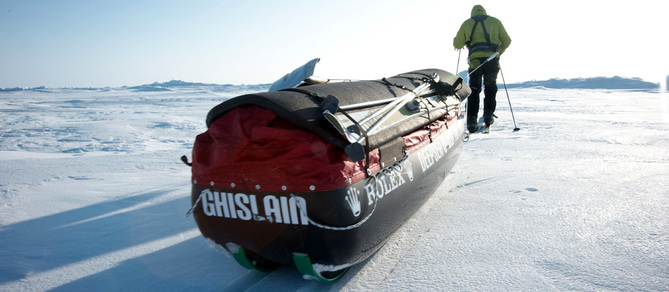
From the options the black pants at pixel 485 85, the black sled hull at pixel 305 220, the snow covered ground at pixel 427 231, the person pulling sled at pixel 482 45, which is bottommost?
the snow covered ground at pixel 427 231

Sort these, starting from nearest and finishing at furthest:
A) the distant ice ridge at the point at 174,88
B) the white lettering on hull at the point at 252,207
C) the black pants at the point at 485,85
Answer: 1. the white lettering on hull at the point at 252,207
2. the black pants at the point at 485,85
3. the distant ice ridge at the point at 174,88

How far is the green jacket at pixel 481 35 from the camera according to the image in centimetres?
511

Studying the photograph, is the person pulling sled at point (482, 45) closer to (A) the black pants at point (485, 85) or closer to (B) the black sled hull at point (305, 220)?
(A) the black pants at point (485, 85)

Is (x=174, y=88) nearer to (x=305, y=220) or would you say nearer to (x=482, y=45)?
(x=482, y=45)

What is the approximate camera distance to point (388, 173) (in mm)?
2164

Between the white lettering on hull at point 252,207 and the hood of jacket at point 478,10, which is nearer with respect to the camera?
the white lettering on hull at point 252,207

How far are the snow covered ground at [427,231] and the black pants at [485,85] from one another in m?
0.85

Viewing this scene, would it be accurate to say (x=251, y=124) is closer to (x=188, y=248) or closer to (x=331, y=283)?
(x=331, y=283)

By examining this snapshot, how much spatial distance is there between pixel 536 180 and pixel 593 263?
1798 millimetres

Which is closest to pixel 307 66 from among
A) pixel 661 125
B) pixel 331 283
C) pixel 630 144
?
pixel 331 283

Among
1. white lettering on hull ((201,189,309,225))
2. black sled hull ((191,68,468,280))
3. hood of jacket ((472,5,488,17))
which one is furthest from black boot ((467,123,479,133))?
white lettering on hull ((201,189,309,225))

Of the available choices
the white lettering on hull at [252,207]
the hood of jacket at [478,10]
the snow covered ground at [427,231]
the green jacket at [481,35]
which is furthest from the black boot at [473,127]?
the white lettering on hull at [252,207]

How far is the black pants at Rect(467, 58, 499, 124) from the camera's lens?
5254 mm

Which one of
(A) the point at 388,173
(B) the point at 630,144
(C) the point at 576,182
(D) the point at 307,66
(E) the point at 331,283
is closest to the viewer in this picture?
(E) the point at 331,283
